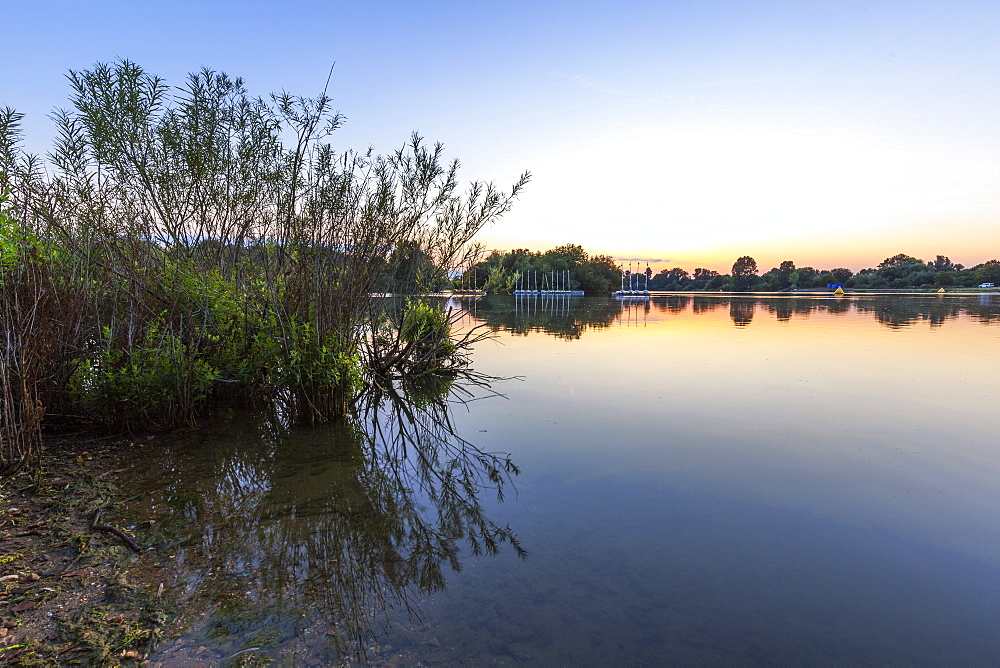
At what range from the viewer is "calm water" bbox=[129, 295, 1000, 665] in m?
2.74

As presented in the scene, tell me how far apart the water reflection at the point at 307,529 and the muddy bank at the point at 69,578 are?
0.18 m

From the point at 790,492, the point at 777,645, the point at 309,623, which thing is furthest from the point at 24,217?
the point at 790,492

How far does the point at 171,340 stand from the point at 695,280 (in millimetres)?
169521

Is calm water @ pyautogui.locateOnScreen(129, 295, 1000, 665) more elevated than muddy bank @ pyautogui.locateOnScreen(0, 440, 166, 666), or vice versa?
muddy bank @ pyautogui.locateOnScreen(0, 440, 166, 666)

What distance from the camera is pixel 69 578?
3.09 meters

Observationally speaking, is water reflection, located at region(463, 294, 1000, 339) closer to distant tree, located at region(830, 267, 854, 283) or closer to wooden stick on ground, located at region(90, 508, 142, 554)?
wooden stick on ground, located at region(90, 508, 142, 554)

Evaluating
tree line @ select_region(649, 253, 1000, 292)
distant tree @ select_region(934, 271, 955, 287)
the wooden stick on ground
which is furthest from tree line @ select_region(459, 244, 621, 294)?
the wooden stick on ground

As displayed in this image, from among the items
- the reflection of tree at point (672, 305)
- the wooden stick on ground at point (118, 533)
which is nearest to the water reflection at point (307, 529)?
the wooden stick on ground at point (118, 533)

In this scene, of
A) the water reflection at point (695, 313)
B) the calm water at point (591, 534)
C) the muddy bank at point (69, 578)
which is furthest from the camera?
the water reflection at point (695, 313)

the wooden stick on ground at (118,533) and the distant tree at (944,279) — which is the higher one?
the distant tree at (944,279)

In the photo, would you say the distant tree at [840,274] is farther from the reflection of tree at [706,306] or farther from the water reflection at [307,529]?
the water reflection at [307,529]

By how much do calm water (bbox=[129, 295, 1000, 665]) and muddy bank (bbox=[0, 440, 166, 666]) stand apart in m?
0.18

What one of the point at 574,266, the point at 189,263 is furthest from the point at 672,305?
the point at 574,266

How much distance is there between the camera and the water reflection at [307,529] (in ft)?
9.05
